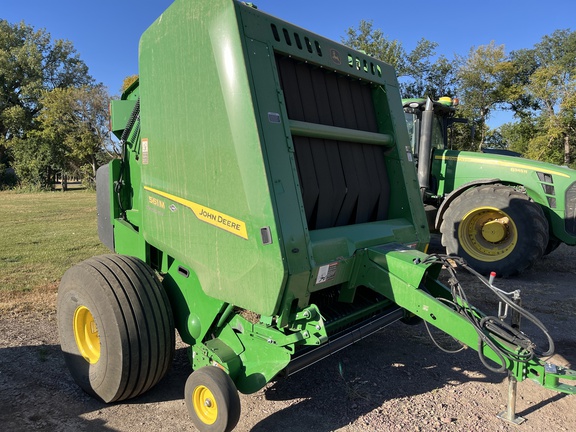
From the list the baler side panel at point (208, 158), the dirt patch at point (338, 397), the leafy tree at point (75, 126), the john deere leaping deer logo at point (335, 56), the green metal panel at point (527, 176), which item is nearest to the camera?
the baler side panel at point (208, 158)

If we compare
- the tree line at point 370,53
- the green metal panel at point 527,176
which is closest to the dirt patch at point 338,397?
the green metal panel at point 527,176

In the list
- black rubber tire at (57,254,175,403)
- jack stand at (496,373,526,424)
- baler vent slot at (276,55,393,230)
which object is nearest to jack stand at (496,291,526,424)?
jack stand at (496,373,526,424)

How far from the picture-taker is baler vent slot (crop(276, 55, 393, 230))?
291 centimetres

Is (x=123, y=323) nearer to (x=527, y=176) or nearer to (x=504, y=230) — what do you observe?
(x=504, y=230)

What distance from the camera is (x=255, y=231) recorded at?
2.41 metres

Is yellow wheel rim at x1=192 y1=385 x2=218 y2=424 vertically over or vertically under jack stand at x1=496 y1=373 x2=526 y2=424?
over

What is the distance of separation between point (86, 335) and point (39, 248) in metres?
6.26

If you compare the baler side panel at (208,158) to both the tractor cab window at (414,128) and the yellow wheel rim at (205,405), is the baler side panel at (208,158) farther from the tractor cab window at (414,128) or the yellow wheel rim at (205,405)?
the tractor cab window at (414,128)

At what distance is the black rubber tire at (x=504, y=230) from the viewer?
244 inches

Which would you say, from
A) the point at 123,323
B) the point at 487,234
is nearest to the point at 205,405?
the point at 123,323

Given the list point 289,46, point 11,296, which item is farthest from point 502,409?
point 11,296

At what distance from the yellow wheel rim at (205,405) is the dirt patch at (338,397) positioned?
0.59ft

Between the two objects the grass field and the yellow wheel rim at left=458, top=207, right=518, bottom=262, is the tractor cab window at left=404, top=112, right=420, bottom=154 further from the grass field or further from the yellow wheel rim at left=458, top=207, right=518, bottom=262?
the grass field

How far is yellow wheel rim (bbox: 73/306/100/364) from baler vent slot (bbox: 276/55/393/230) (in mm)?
1801
